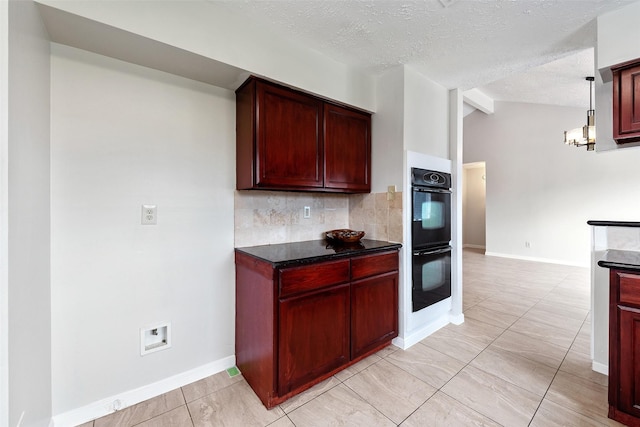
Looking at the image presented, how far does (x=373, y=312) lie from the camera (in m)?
2.17

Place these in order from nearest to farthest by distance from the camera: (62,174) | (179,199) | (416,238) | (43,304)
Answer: (43,304) → (62,174) → (179,199) → (416,238)

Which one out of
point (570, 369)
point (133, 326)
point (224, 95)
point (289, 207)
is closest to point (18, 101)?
point (224, 95)

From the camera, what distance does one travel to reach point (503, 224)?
6.42 metres

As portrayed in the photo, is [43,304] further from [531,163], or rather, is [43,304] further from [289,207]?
[531,163]

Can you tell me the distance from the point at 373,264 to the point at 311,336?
73 centimetres

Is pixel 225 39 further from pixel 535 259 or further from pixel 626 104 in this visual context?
Result: pixel 535 259

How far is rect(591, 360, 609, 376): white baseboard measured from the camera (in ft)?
6.35

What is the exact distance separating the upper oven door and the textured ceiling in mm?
1120

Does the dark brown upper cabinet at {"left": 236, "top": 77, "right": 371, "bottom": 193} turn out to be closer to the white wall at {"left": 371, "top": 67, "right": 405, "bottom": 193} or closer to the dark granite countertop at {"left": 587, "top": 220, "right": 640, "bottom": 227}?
the white wall at {"left": 371, "top": 67, "right": 405, "bottom": 193}

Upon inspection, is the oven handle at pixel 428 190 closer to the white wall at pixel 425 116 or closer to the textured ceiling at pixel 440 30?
the white wall at pixel 425 116

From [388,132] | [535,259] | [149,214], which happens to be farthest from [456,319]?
[535,259]

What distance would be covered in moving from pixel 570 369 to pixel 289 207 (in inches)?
99.1

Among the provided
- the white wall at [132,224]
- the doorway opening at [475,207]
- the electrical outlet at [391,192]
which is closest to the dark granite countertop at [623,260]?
the electrical outlet at [391,192]

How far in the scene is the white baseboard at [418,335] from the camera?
7.69 feet
